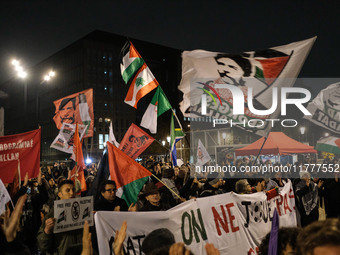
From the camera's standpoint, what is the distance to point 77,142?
7461 mm

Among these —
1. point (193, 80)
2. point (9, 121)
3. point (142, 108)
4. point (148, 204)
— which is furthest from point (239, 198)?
point (9, 121)

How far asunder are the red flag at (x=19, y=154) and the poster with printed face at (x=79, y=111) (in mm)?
4512

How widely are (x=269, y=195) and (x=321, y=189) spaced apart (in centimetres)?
398

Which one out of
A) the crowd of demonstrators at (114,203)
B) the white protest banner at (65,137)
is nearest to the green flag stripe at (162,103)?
the crowd of demonstrators at (114,203)

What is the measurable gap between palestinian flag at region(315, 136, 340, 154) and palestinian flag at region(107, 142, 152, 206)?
7.44m

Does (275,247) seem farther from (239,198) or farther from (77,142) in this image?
(77,142)

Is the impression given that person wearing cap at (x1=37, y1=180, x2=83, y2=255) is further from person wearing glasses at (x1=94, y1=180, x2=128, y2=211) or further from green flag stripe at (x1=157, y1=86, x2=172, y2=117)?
green flag stripe at (x1=157, y1=86, x2=172, y2=117)

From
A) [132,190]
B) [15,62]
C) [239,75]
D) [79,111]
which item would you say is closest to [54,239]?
[132,190]

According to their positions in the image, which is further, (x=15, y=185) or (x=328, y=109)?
(x=328, y=109)

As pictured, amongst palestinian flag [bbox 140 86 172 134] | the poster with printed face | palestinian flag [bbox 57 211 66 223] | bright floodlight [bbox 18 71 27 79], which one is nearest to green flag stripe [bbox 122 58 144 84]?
palestinian flag [bbox 140 86 172 134]

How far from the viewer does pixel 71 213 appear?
13.1 ft

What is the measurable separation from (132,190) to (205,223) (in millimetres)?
1605

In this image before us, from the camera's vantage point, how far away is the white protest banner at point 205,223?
3930 millimetres

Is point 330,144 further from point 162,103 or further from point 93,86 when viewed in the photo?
point 93,86
